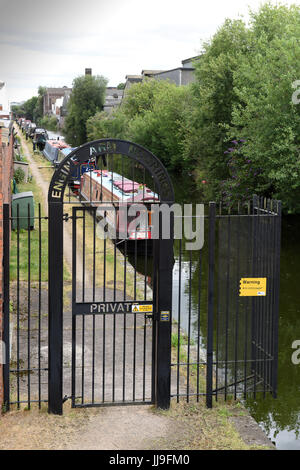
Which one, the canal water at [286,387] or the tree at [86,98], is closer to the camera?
the canal water at [286,387]

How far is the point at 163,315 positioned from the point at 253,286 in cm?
123

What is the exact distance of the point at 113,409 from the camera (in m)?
7.32

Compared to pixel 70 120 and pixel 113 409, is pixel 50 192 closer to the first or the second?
pixel 113 409

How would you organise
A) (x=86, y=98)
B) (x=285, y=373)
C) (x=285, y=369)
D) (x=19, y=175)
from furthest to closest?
1. (x=86, y=98)
2. (x=19, y=175)
3. (x=285, y=369)
4. (x=285, y=373)

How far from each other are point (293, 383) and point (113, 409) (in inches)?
161

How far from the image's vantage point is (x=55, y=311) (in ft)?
22.9

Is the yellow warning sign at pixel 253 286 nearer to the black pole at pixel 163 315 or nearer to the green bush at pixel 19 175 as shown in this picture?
the black pole at pixel 163 315

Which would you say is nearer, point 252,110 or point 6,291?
point 6,291

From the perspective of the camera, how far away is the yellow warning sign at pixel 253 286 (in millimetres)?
7465

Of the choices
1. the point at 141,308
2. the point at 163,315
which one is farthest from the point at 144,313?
the point at 163,315

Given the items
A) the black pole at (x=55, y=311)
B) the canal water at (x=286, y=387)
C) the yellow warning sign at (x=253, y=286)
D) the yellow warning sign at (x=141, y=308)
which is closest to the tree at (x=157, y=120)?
the canal water at (x=286, y=387)

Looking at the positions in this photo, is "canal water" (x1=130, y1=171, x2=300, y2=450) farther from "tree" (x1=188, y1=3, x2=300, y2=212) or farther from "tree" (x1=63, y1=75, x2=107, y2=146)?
"tree" (x1=63, y1=75, x2=107, y2=146)

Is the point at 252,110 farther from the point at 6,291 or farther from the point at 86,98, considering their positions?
the point at 86,98
